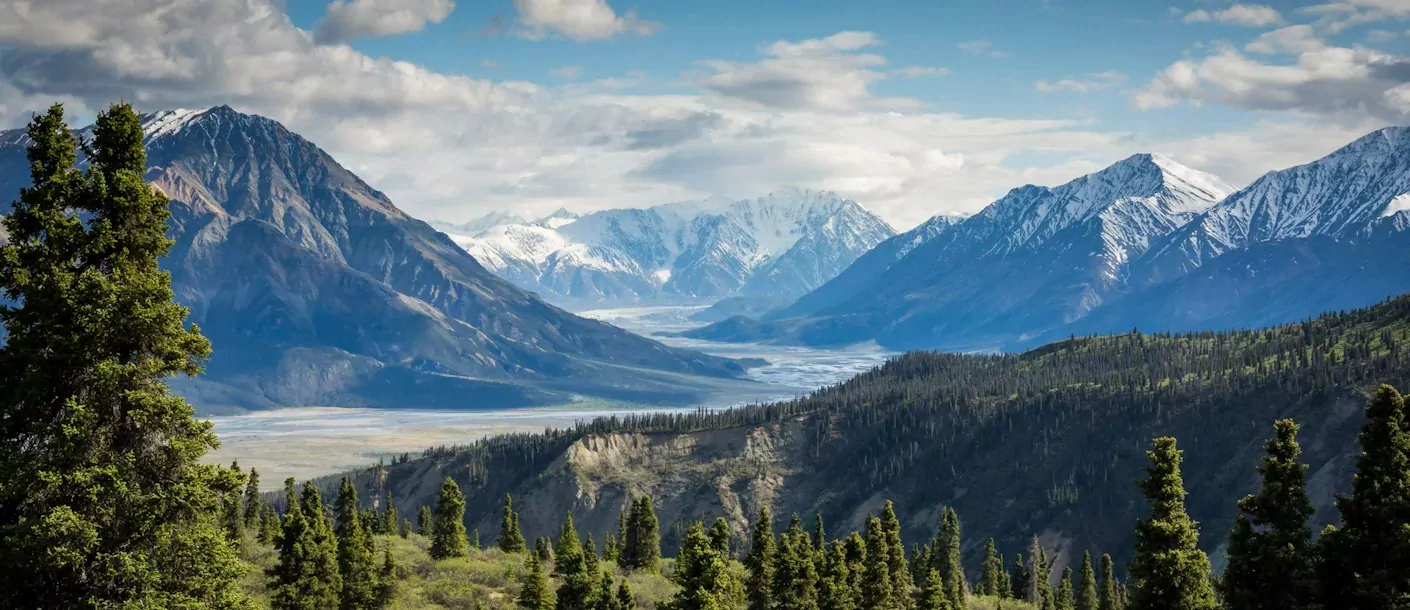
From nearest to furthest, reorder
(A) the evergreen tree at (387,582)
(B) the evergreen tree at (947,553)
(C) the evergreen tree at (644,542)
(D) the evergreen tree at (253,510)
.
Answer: (A) the evergreen tree at (387,582) → (C) the evergreen tree at (644,542) → (D) the evergreen tree at (253,510) → (B) the evergreen tree at (947,553)

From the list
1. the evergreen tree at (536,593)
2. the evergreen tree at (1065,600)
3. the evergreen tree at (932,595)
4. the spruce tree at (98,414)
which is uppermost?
the spruce tree at (98,414)

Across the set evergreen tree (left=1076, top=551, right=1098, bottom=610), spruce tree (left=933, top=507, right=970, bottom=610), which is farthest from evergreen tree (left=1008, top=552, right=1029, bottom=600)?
evergreen tree (left=1076, top=551, right=1098, bottom=610)

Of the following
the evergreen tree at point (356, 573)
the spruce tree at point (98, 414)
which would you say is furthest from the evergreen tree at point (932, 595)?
the spruce tree at point (98, 414)

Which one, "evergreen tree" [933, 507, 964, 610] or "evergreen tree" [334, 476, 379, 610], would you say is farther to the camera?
"evergreen tree" [933, 507, 964, 610]

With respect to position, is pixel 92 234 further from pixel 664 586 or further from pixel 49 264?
pixel 664 586

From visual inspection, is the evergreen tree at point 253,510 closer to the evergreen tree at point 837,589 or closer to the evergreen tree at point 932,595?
the evergreen tree at point 837,589

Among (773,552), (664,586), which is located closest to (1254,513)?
(773,552)

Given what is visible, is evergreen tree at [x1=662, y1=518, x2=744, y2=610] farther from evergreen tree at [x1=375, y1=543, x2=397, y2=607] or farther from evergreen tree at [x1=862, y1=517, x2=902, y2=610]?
evergreen tree at [x1=375, y1=543, x2=397, y2=607]
